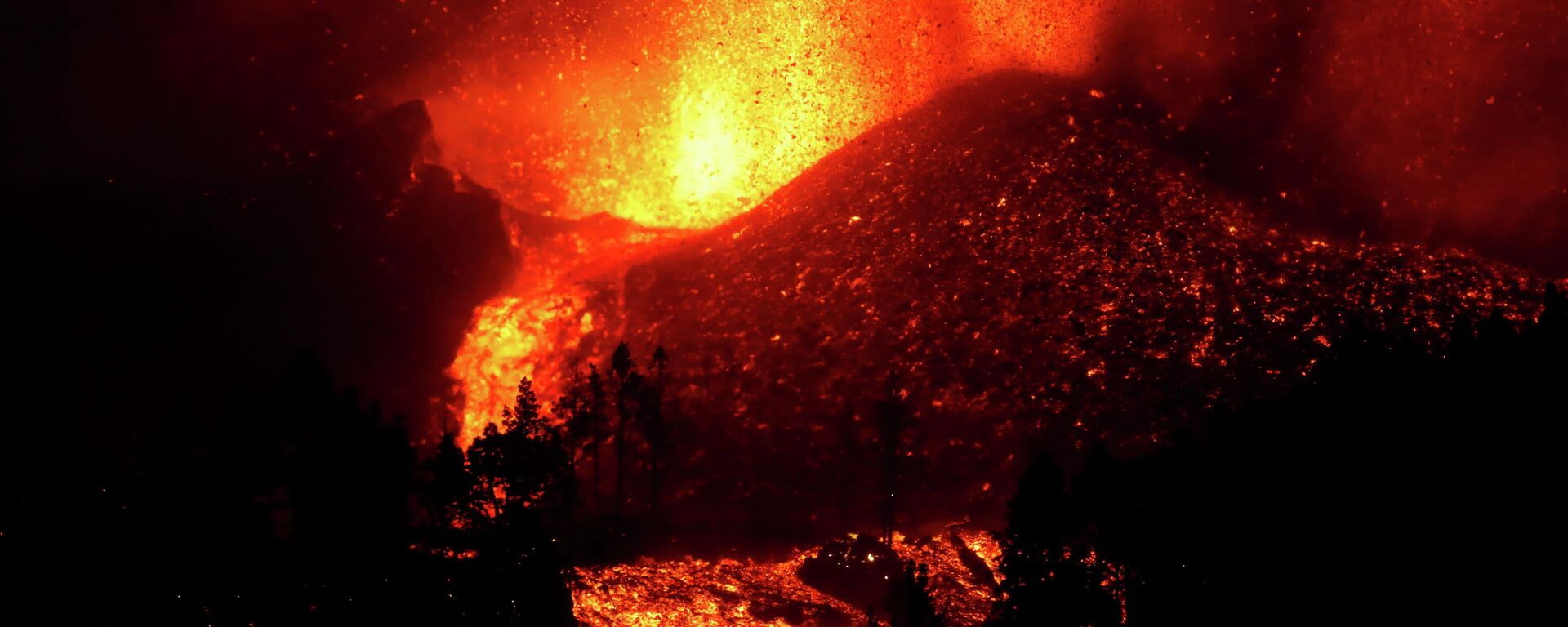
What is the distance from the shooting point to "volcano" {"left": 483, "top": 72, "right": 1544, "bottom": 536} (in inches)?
2274

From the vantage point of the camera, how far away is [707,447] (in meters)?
60.4

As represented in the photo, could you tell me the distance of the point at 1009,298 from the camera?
64938mm

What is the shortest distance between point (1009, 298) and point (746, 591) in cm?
2645

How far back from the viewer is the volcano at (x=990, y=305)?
57750mm

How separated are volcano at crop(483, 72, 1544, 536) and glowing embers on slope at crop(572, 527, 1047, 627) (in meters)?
4.95

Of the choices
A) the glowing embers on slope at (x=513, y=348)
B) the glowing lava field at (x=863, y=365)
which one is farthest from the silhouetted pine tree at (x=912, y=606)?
the glowing embers on slope at (x=513, y=348)

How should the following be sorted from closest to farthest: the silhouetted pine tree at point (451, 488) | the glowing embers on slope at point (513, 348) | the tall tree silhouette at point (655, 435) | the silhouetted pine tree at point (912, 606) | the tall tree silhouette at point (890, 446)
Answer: the silhouetted pine tree at point (912, 606) → the silhouetted pine tree at point (451, 488) → the tall tree silhouette at point (890, 446) → the tall tree silhouette at point (655, 435) → the glowing embers on slope at point (513, 348)

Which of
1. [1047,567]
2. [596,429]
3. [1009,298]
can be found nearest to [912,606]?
[1047,567]

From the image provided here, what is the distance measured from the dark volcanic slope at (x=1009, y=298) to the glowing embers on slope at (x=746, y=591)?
707 cm

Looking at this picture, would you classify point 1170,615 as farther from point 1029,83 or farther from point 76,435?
point 1029,83

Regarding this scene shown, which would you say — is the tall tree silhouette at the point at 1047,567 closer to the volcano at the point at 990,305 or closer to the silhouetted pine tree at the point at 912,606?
the silhouetted pine tree at the point at 912,606

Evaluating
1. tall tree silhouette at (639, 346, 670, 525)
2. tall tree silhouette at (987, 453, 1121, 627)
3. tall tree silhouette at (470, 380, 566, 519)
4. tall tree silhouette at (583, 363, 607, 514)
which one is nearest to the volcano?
tall tree silhouette at (639, 346, 670, 525)

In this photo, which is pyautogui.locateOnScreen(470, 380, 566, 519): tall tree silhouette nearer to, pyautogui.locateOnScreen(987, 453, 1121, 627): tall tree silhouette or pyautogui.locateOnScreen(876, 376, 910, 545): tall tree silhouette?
pyautogui.locateOnScreen(987, 453, 1121, 627): tall tree silhouette

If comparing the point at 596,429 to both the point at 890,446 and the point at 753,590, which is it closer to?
the point at 890,446
